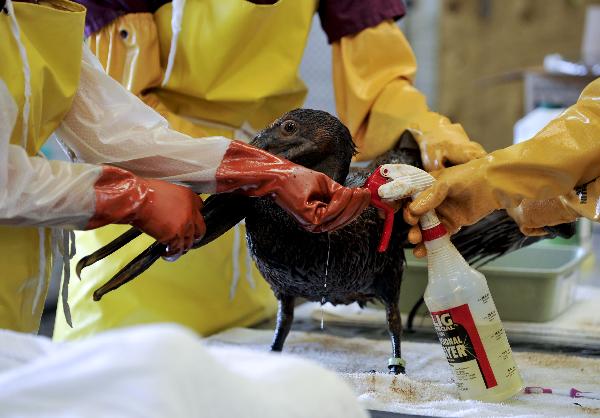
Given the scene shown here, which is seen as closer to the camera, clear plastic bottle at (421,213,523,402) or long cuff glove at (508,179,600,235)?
clear plastic bottle at (421,213,523,402)

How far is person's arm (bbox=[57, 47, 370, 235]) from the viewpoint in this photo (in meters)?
1.21

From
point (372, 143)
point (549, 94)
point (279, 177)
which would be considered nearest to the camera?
point (279, 177)

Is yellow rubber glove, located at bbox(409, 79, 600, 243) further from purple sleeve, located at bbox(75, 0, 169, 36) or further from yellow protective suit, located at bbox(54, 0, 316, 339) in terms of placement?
purple sleeve, located at bbox(75, 0, 169, 36)

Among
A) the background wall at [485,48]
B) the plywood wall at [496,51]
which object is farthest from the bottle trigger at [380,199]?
the plywood wall at [496,51]

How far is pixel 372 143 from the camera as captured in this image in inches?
67.6

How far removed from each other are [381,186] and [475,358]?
0.27 m

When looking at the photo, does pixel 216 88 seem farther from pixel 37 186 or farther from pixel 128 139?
pixel 37 186

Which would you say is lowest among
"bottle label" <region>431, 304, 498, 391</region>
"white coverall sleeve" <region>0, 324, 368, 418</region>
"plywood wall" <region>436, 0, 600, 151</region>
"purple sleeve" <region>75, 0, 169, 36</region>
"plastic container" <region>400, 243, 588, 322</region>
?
"plywood wall" <region>436, 0, 600, 151</region>

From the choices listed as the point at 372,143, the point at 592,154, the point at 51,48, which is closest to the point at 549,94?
the point at 372,143

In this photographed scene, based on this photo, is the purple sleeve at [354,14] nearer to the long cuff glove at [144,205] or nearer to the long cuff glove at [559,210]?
the long cuff glove at [559,210]

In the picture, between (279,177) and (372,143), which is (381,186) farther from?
(372,143)

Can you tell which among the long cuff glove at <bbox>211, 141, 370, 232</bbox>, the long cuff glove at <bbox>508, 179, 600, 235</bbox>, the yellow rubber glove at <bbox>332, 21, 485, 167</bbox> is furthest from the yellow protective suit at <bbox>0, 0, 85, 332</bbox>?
the long cuff glove at <bbox>508, 179, 600, 235</bbox>

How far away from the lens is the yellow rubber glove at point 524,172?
4.09 ft

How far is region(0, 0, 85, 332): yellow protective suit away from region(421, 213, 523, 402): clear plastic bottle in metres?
0.54
